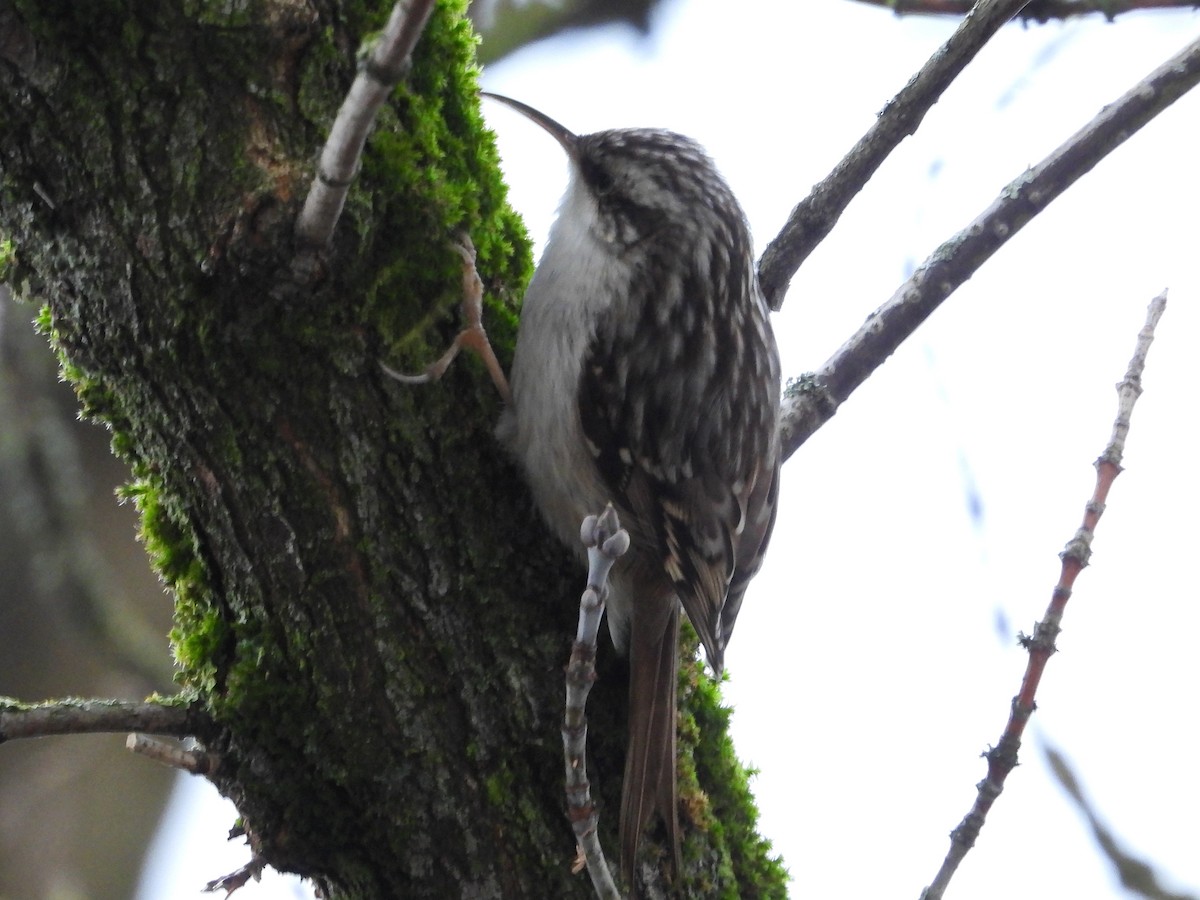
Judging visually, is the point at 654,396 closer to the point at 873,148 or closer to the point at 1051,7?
the point at 873,148

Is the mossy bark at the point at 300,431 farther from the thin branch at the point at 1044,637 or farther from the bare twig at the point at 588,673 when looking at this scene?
the thin branch at the point at 1044,637

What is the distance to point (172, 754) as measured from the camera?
1.53 metres

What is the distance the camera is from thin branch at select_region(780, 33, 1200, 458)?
1.95m

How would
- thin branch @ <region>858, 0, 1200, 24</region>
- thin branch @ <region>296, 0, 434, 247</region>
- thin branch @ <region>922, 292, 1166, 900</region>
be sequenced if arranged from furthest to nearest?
thin branch @ <region>858, 0, 1200, 24</region>
thin branch @ <region>922, 292, 1166, 900</region>
thin branch @ <region>296, 0, 434, 247</region>

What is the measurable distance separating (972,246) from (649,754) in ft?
3.24

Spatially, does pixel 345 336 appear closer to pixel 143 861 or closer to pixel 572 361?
pixel 572 361

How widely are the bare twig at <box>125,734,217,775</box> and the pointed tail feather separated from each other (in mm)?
572

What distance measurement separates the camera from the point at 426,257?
171 cm

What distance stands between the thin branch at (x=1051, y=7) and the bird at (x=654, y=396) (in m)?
0.52

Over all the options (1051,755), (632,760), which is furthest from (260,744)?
(1051,755)

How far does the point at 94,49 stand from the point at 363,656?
806 millimetres

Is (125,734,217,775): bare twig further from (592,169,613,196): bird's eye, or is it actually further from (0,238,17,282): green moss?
(592,169,613,196): bird's eye

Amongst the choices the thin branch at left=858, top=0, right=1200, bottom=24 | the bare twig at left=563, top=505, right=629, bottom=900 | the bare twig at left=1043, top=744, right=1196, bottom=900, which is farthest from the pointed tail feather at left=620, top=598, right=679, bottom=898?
the thin branch at left=858, top=0, right=1200, bottom=24

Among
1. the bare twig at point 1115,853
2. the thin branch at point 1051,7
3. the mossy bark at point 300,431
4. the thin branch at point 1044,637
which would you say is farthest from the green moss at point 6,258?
the bare twig at point 1115,853
